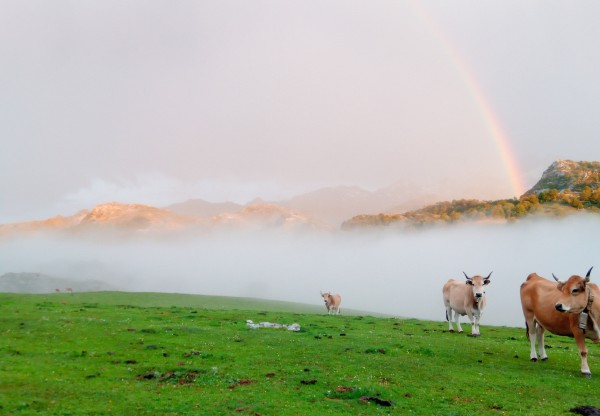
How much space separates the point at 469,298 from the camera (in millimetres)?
33969

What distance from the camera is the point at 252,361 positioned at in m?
22.8

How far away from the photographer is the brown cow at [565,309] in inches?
808

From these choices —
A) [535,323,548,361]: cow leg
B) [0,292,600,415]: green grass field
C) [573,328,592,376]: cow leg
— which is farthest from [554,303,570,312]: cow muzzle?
[535,323,548,361]: cow leg

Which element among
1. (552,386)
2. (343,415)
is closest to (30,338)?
(343,415)

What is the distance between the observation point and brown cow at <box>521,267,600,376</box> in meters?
20.5

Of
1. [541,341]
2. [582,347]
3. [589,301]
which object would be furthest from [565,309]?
[541,341]

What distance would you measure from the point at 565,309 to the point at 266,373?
42.7 feet

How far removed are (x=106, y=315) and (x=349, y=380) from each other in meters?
26.0

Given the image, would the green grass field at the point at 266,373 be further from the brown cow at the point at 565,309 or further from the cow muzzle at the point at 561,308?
the cow muzzle at the point at 561,308

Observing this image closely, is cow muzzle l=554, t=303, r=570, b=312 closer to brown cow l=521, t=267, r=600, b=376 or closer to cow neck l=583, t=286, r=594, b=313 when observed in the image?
brown cow l=521, t=267, r=600, b=376

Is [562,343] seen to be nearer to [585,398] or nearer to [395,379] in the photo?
[585,398]

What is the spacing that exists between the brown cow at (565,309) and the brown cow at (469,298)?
274 inches

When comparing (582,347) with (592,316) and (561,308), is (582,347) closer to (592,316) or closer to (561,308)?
(592,316)

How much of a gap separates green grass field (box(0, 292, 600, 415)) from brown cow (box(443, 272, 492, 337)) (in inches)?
96.0
